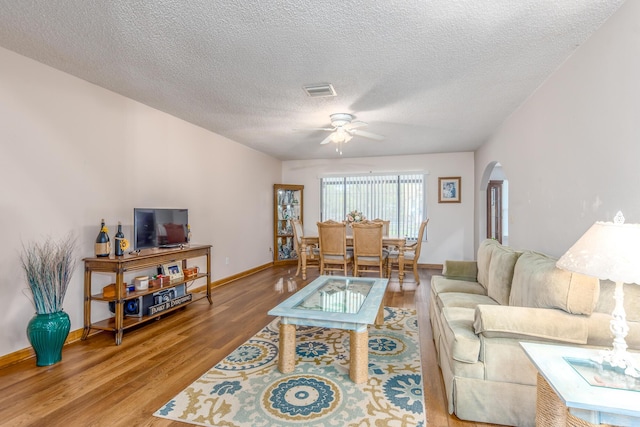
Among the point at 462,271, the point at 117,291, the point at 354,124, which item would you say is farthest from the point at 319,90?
the point at 117,291

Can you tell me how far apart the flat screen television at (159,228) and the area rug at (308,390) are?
5.22 feet

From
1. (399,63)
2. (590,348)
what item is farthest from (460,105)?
(590,348)

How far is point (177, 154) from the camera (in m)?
4.21

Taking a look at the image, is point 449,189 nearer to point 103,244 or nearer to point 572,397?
point 572,397

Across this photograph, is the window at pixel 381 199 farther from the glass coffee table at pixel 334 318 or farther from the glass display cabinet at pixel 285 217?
the glass coffee table at pixel 334 318

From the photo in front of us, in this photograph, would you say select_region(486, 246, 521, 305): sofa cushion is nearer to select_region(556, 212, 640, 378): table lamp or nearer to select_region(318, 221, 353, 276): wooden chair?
select_region(556, 212, 640, 378): table lamp

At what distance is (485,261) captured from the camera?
3.10 m

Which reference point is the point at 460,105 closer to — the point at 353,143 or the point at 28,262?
the point at 353,143

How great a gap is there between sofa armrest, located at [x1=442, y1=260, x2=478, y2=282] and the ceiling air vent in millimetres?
2285

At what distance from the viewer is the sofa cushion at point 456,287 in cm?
300

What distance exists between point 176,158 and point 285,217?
3216 millimetres

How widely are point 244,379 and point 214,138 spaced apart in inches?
149

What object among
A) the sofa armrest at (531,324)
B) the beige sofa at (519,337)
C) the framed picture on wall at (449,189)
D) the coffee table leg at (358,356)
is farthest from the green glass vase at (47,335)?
the framed picture on wall at (449,189)

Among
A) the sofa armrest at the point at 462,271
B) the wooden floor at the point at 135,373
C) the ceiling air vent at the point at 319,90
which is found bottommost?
the wooden floor at the point at 135,373
